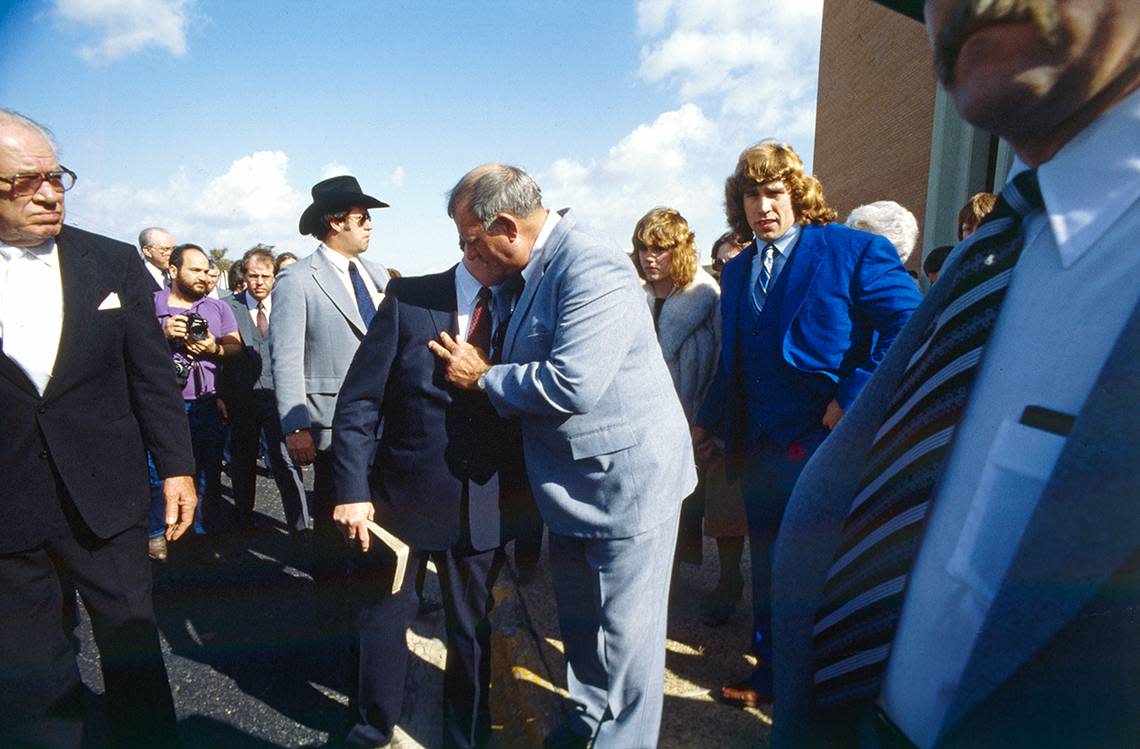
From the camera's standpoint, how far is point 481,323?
2145 mm

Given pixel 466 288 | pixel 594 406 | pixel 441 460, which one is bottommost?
pixel 441 460

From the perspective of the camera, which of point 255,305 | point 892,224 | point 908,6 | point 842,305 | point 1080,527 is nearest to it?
point 1080,527

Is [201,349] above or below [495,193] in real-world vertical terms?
below

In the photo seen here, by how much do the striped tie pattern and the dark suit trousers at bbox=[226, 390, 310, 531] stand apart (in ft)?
13.8

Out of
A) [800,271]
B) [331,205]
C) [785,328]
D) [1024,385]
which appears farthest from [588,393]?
[331,205]

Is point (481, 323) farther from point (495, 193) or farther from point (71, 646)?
point (71, 646)

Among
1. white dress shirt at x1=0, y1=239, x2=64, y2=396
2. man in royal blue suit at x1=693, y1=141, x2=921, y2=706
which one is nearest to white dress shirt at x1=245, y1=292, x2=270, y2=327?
white dress shirt at x1=0, y1=239, x2=64, y2=396

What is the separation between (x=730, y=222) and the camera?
273 centimetres

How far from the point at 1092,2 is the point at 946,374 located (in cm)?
41

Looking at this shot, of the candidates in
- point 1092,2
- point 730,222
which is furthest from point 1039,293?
point 730,222

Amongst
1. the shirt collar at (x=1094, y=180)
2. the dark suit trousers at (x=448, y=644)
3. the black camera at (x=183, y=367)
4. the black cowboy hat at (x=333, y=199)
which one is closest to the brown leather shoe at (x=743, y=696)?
the dark suit trousers at (x=448, y=644)

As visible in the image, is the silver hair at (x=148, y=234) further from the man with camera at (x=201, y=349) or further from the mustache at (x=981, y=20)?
the mustache at (x=981, y=20)

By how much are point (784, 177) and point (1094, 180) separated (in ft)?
6.11

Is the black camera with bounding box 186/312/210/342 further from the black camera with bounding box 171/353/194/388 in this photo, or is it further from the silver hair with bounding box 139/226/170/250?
the silver hair with bounding box 139/226/170/250
